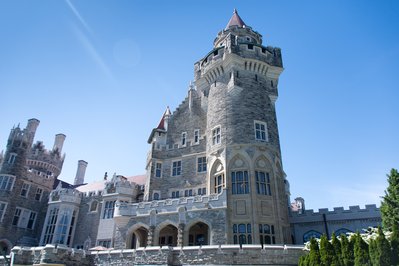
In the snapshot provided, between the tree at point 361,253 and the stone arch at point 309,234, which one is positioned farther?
the stone arch at point 309,234

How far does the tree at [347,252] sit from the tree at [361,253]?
53 cm

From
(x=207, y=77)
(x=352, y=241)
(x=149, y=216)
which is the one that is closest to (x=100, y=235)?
(x=149, y=216)

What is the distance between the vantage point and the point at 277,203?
24922mm

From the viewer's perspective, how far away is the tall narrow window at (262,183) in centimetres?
2527

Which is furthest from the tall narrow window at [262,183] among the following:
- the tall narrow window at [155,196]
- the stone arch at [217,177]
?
the tall narrow window at [155,196]

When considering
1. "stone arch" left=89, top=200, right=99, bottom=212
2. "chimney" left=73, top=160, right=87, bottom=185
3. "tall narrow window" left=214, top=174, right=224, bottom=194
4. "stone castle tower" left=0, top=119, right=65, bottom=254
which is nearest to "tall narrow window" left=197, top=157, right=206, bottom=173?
"tall narrow window" left=214, top=174, right=224, bottom=194

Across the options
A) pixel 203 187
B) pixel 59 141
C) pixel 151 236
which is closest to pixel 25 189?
pixel 59 141

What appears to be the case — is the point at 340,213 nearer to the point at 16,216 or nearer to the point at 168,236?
the point at 168,236

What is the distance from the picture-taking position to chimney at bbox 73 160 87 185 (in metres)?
50.3

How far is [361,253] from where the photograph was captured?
45.7ft

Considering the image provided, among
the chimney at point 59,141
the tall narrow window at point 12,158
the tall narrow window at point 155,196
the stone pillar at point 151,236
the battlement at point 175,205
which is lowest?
the stone pillar at point 151,236

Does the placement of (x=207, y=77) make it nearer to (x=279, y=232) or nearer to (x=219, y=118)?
(x=219, y=118)

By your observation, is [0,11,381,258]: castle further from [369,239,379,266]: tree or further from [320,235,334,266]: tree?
[369,239,379,266]: tree

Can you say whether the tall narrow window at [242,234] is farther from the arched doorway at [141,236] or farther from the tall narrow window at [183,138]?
the tall narrow window at [183,138]
